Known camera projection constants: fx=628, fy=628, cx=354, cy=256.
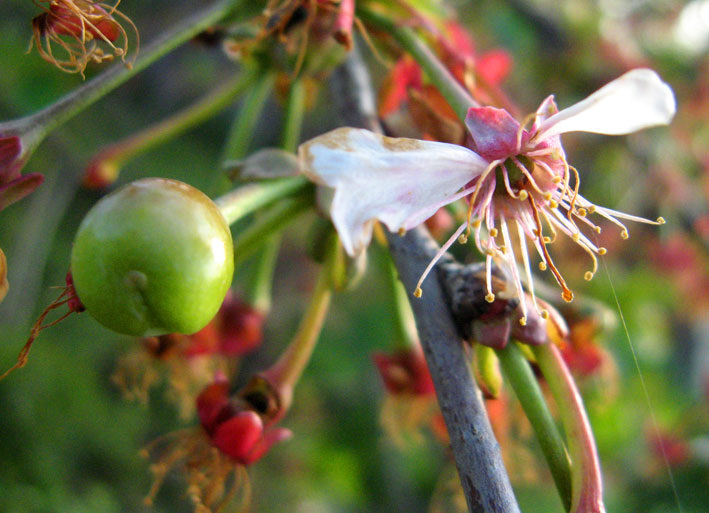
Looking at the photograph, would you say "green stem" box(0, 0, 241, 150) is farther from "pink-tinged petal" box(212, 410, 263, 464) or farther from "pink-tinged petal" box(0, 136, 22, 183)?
"pink-tinged petal" box(212, 410, 263, 464)

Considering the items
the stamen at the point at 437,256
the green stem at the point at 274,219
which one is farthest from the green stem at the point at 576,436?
the green stem at the point at 274,219

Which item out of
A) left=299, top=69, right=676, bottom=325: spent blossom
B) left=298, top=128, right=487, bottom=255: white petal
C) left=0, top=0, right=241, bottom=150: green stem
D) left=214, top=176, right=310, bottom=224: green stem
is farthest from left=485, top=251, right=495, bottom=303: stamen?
left=0, top=0, right=241, bottom=150: green stem

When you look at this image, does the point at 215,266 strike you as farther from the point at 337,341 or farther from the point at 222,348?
the point at 337,341

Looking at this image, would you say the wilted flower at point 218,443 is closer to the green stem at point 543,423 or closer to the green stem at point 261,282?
the green stem at point 261,282

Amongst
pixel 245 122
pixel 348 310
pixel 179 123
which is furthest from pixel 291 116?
pixel 348 310

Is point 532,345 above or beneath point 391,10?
beneath

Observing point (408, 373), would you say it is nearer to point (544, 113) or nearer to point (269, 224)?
point (269, 224)

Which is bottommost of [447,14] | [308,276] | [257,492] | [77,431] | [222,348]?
[257,492]

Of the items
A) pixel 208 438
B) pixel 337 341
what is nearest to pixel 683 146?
pixel 337 341
